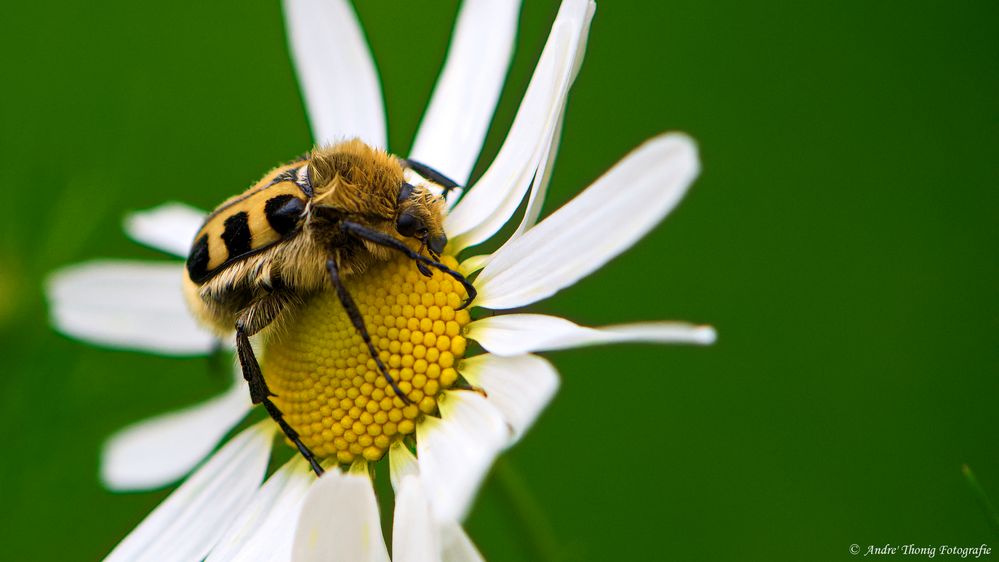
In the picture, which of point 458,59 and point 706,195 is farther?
point 706,195

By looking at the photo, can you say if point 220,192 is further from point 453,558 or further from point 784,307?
point 453,558

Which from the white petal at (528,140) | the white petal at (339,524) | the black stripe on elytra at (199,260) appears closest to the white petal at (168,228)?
the black stripe on elytra at (199,260)

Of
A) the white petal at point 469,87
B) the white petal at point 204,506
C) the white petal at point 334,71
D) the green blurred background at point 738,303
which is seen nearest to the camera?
the white petal at point 204,506

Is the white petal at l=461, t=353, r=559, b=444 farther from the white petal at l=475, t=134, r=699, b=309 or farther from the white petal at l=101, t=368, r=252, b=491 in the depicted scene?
the white petal at l=101, t=368, r=252, b=491

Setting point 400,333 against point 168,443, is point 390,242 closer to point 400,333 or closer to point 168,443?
point 400,333

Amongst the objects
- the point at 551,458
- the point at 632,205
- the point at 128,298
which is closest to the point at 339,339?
the point at 632,205

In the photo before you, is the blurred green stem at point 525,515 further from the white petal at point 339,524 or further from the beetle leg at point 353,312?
the white petal at point 339,524

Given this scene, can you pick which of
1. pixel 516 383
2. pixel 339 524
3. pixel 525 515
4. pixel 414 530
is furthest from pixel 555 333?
pixel 525 515
